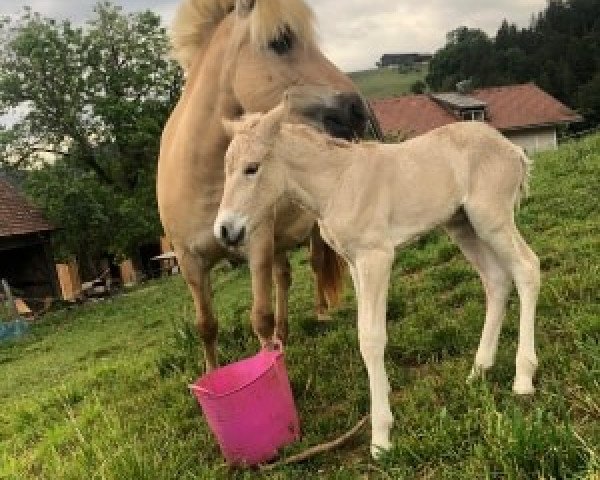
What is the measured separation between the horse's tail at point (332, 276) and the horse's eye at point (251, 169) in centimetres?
386

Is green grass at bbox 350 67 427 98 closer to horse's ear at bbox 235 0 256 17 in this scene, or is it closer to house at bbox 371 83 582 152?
house at bbox 371 83 582 152

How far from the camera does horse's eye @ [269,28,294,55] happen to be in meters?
4.78

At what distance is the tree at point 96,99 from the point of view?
30.8m

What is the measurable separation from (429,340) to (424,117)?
47.5 meters

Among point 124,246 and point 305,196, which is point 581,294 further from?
point 124,246

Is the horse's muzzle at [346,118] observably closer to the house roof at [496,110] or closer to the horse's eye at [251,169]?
the horse's eye at [251,169]

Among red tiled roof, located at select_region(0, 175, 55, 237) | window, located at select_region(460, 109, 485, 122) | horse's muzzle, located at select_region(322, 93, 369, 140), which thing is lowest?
window, located at select_region(460, 109, 485, 122)

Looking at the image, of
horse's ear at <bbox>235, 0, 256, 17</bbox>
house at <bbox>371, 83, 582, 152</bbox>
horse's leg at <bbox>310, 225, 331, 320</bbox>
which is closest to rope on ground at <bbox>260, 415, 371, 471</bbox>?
horse's ear at <bbox>235, 0, 256, 17</bbox>

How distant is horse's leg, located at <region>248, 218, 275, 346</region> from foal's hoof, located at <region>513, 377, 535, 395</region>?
1.83 m

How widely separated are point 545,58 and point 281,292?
62395mm

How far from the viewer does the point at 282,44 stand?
479cm

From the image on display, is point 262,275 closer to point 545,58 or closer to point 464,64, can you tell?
Answer: point 545,58

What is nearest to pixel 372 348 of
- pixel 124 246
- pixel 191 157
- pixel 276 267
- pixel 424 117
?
pixel 191 157

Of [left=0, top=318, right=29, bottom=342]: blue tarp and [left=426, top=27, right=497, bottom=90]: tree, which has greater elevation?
[left=426, top=27, right=497, bottom=90]: tree
